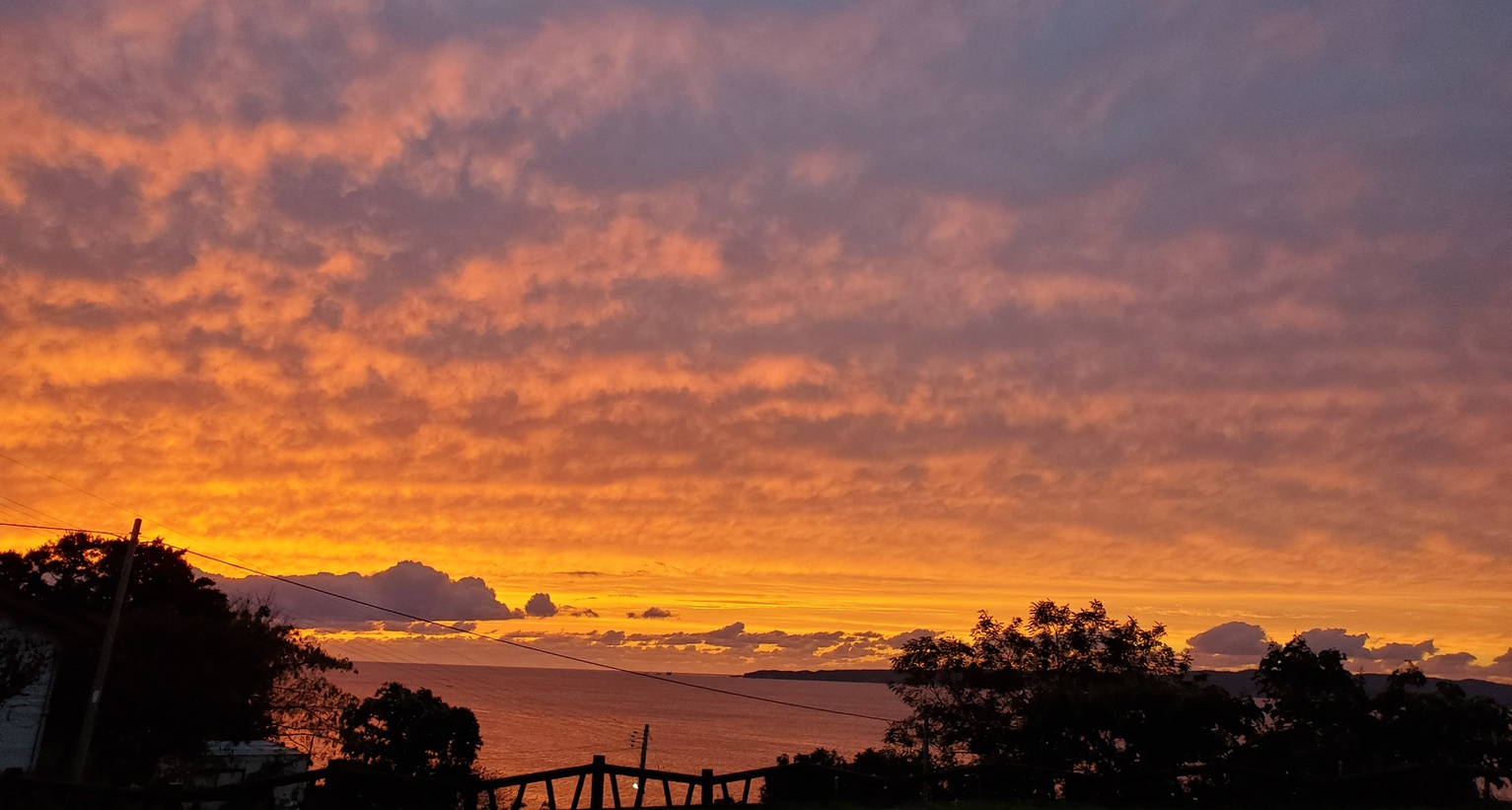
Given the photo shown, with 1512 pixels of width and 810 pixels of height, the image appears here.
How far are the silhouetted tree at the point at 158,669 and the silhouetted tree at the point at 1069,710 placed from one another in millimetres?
27089

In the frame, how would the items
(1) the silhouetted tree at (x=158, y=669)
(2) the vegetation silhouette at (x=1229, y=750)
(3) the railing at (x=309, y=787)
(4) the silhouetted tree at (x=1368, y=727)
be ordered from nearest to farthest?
(3) the railing at (x=309, y=787) < (2) the vegetation silhouette at (x=1229, y=750) < (4) the silhouetted tree at (x=1368, y=727) < (1) the silhouetted tree at (x=158, y=669)

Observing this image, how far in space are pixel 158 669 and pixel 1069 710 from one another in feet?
110

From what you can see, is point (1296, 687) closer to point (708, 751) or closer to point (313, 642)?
point (313, 642)

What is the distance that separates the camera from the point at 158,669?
4219 centimetres

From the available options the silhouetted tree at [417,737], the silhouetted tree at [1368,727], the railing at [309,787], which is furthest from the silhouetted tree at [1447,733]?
the silhouetted tree at [417,737]

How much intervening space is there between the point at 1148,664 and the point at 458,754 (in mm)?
27765

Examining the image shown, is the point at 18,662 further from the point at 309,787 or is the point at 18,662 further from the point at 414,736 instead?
the point at 309,787

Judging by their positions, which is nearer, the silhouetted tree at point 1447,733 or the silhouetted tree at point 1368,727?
the silhouetted tree at point 1447,733

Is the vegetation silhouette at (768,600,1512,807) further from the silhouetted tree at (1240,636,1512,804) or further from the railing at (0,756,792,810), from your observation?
the railing at (0,756,792,810)

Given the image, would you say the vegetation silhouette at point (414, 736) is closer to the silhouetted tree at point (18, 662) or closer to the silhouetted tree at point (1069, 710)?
the silhouetted tree at point (18, 662)

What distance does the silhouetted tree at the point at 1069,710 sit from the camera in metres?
27.4

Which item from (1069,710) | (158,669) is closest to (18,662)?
(158,669)

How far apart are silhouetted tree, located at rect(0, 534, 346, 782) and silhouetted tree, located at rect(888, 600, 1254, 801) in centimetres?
2709

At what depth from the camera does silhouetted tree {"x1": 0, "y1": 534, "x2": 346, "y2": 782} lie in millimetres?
41219
